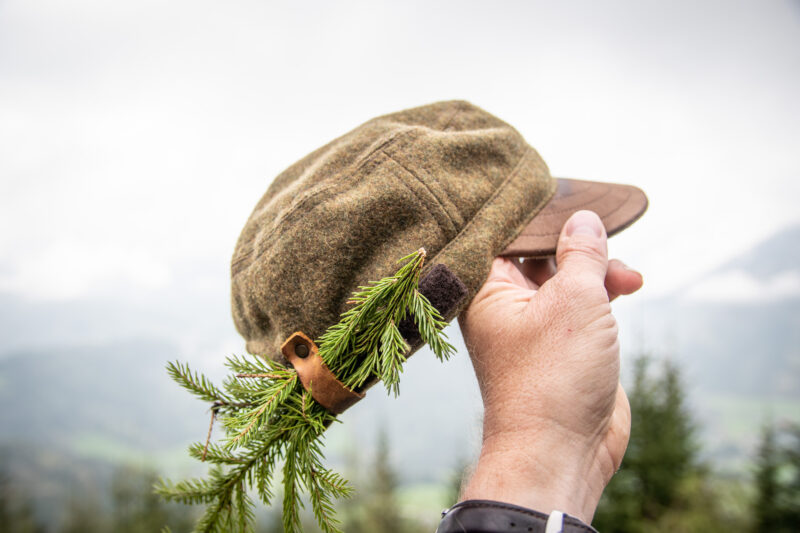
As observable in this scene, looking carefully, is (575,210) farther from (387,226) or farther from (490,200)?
(387,226)

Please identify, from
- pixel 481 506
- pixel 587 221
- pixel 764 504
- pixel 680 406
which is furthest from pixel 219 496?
pixel 680 406

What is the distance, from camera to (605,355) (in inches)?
58.5

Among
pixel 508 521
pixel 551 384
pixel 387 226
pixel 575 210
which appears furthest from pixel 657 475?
pixel 387 226

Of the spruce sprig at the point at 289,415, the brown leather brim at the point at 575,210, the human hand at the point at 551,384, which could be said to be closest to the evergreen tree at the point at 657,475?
the brown leather brim at the point at 575,210

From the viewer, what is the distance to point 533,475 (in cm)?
135

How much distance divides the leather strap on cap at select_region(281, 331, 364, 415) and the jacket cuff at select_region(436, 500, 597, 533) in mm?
463

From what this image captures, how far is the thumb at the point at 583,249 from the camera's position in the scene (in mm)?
1616

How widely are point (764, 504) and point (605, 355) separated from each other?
53.0 feet

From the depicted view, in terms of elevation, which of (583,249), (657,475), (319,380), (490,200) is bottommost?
(657,475)

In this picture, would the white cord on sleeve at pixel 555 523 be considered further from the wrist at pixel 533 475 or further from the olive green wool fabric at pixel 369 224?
the olive green wool fabric at pixel 369 224

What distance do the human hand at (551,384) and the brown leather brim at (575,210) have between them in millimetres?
106

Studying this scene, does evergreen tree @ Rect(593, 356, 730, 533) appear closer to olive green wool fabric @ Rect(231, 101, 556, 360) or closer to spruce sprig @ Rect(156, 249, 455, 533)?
olive green wool fabric @ Rect(231, 101, 556, 360)

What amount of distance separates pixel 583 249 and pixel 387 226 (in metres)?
0.74

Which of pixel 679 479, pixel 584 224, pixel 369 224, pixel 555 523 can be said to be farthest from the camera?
pixel 679 479
